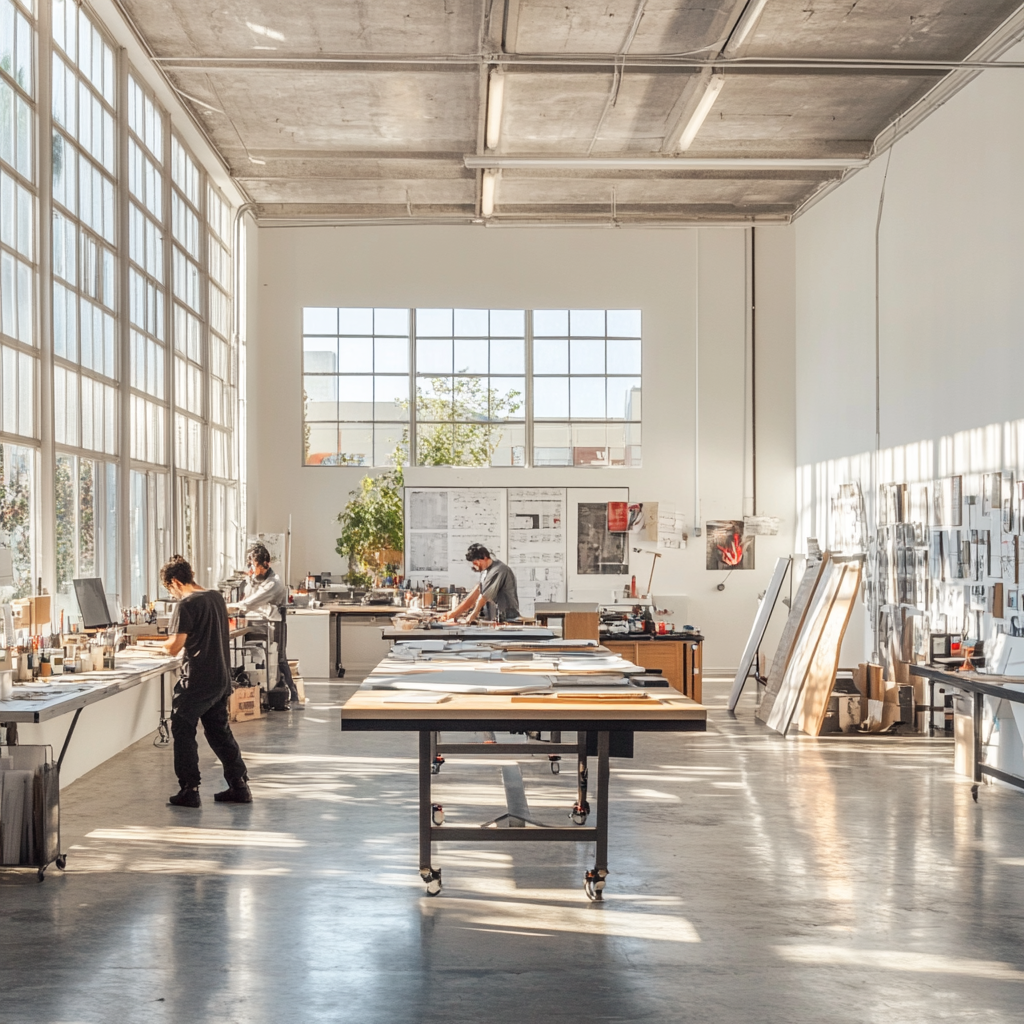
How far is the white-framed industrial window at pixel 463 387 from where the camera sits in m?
13.7

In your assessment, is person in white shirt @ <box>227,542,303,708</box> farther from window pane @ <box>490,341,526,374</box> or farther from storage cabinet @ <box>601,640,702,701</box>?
window pane @ <box>490,341,526,374</box>

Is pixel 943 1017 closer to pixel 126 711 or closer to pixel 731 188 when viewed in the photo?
pixel 126 711

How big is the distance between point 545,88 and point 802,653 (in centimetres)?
533

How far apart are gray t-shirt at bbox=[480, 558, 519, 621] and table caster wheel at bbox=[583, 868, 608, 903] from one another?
4.52 m

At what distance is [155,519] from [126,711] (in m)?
1.87

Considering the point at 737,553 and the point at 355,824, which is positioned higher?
the point at 737,553

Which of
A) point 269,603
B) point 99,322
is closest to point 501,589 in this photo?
point 269,603

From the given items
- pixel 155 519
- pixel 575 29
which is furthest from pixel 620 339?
pixel 155 519

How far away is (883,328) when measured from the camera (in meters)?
10.8

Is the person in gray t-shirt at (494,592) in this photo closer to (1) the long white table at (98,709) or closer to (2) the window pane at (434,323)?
(1) the long white table at (98,709)

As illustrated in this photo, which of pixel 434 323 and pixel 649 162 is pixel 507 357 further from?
pixel 649 162

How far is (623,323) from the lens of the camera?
45.4 ft

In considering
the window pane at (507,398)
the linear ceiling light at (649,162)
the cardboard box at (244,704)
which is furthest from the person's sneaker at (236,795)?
the window pane at (507,398)

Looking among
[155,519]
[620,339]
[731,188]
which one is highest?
[731,188]
